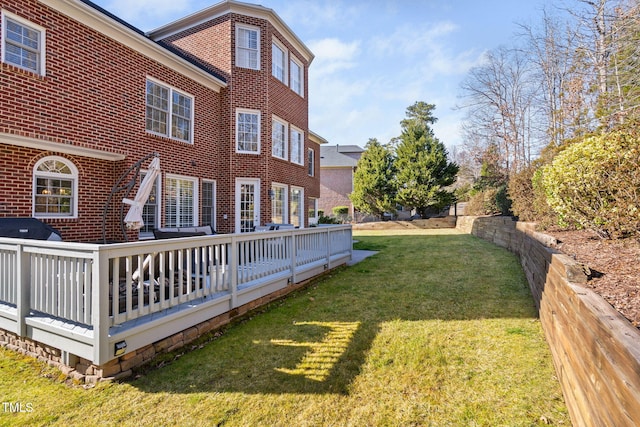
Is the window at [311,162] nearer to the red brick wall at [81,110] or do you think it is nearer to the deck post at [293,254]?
the red brick wall at [81,110]

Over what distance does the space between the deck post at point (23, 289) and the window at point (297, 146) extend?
965 centimetres

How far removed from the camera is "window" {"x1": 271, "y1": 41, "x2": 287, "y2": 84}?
11.2 m

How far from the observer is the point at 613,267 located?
3.51 m

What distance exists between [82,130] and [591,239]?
1007cm

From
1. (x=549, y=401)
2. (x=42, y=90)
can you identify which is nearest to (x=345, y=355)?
(x=549, y=401)

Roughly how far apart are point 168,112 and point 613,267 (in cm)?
986

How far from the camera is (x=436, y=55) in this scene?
44.2 ft

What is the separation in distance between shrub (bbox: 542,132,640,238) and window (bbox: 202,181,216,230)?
9.03m

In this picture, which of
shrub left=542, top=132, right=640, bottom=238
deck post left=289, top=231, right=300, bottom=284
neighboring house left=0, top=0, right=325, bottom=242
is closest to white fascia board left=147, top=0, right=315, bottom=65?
neighboring house left=0, top=0, right=325, bottom=242

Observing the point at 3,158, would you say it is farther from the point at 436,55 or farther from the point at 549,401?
the point at 436,55

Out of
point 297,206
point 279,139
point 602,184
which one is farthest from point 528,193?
point 279,139

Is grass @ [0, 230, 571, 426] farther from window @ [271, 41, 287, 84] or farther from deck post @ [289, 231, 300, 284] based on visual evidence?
window @ [271, 41, 287, 84]

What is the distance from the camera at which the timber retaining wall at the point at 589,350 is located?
5.08 ft

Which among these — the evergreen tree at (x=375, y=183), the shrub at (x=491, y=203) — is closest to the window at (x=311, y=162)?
the evergreen tree at (x=375, y=183)
